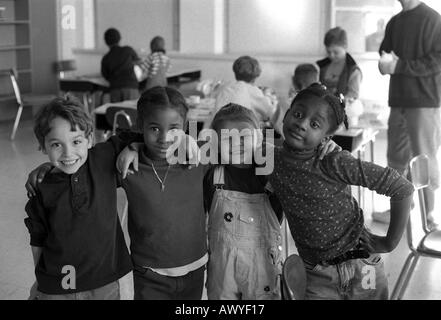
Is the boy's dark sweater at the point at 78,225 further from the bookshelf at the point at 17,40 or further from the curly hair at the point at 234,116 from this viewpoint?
the bookshelf at the point at 17,40

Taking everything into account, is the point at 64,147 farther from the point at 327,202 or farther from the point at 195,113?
the point at 195,113

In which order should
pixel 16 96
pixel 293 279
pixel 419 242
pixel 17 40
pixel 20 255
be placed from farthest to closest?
1. pixel 17 40
2. pixel 16 96
3. pixel 20 255
4. pixel 419 242
5. pixel 293 279

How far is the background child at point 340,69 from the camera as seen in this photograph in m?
4.62

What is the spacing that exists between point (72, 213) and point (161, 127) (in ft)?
1.12

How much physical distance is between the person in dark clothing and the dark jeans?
507cm

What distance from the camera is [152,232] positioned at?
175 centimetres

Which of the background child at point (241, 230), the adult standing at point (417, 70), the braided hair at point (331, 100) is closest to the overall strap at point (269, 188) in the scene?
the background child at point (241, 230)

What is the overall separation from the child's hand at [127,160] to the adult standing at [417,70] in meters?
2.62

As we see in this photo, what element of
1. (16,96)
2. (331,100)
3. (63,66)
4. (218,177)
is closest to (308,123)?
(331,100)

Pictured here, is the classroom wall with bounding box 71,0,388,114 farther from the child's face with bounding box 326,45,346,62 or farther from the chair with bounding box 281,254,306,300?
the chair with bounding box 281,254,306,300

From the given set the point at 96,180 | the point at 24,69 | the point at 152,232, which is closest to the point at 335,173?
the point at 152,232

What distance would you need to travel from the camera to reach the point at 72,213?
5.60 ft

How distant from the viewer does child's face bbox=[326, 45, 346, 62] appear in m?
4.77

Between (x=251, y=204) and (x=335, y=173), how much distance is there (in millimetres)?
270
